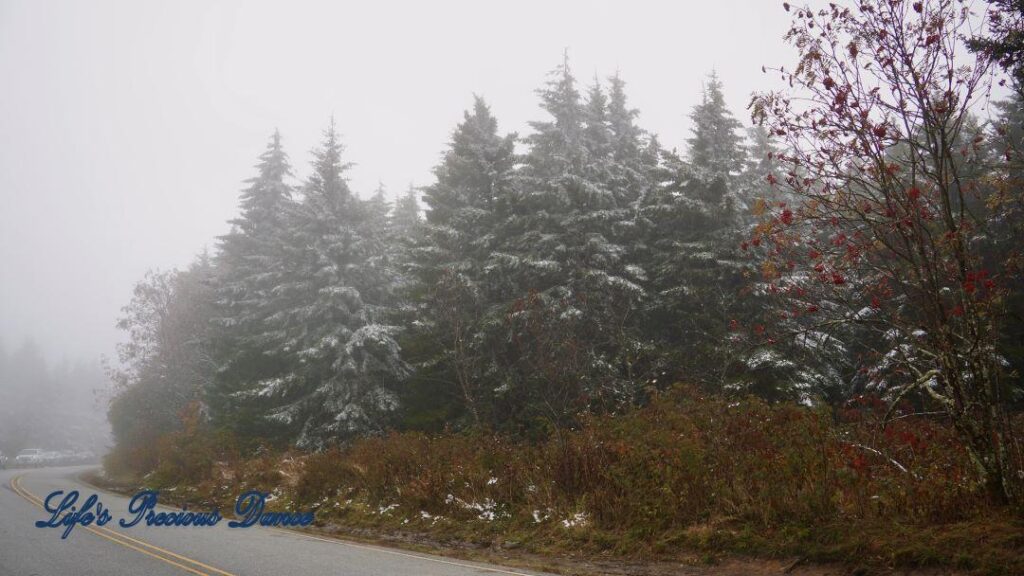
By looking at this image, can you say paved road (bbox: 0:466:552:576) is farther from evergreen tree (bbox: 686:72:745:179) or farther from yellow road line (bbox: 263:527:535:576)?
evergreen tree (bbox: 686:72:745:179)

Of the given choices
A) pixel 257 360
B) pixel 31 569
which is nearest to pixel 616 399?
pixel 31 569

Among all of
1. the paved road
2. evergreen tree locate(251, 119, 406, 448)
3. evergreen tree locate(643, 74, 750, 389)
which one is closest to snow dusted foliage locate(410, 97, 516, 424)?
evergreen tree locate(251, 119, 406, 448)

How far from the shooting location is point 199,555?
35.7ft

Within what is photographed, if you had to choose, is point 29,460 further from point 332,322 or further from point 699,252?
point 699,252

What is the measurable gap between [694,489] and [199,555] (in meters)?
10.3

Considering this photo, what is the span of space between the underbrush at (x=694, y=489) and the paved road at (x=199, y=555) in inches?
85.0

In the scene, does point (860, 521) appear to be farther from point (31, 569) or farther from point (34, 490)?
point (34, 490)

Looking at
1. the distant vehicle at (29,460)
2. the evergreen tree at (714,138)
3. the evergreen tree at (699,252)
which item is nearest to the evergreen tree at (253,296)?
the evergreen tree at (699,252)

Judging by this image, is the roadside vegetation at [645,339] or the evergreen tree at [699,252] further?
the evergreen tree at [699,252]

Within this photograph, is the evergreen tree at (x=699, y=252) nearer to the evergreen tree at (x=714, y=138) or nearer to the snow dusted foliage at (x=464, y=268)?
the evergreen tree at (x=714, y=138)

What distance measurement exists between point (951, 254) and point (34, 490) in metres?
33.3

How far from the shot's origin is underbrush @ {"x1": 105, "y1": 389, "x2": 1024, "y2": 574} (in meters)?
7.70

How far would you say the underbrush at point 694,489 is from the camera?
770 cm

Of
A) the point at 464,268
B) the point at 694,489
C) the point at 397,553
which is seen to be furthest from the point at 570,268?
the point at 397,553
